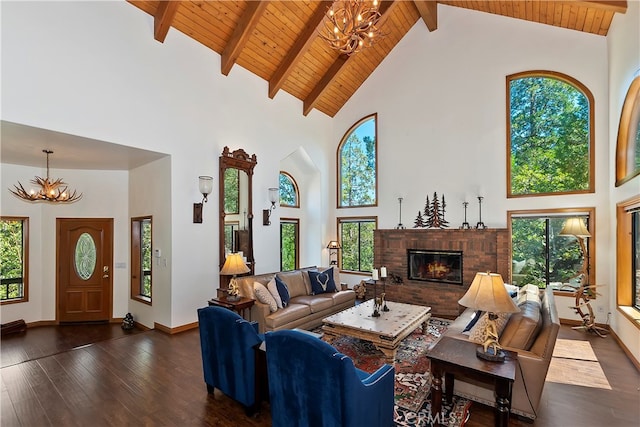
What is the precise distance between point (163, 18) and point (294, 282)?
481cm

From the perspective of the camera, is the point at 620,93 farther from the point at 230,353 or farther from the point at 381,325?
the point at 230,353

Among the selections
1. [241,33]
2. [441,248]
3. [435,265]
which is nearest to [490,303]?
[441,248]

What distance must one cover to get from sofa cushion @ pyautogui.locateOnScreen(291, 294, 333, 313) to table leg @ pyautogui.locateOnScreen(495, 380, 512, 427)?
3099mm

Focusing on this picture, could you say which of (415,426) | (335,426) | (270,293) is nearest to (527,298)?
(415,426)

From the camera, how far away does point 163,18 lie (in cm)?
468

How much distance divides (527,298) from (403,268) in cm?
343

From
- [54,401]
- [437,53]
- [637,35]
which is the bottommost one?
[54,401]

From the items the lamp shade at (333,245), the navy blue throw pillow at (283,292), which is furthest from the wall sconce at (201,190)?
the lamp shade at (333,245)

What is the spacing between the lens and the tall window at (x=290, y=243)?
850 centimetres

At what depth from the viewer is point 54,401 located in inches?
119

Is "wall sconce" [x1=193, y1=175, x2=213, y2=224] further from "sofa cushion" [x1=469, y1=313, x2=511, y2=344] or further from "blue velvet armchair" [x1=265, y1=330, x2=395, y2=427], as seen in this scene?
"sofa cushion" [x1=469, y1=313, x2=511, y2=344]

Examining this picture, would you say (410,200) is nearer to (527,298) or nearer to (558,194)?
(558,194)

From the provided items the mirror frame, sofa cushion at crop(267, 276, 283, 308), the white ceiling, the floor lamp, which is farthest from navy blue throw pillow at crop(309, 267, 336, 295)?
the floor lamp

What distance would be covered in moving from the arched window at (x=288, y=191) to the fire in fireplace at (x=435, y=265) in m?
3.57
